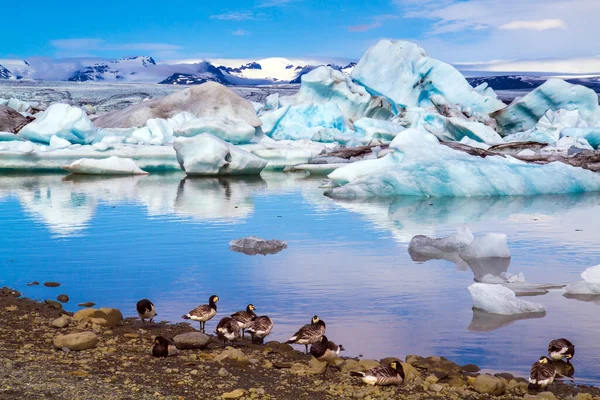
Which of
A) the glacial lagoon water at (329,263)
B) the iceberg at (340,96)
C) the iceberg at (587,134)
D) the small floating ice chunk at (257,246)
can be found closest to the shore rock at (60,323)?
the glacial lagoon water at (329,263)

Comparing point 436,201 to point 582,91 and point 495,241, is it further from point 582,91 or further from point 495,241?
point 582,91

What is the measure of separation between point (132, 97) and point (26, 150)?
2600 centimetres

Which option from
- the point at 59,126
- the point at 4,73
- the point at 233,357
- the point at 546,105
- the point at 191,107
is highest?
the point at 4,73

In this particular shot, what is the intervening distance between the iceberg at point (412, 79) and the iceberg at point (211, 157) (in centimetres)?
1066

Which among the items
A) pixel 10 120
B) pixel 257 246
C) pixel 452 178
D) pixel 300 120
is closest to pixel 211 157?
pixel 452 178

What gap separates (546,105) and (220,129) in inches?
455

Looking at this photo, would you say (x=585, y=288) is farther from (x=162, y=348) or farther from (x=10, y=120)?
(x=10, y=120)

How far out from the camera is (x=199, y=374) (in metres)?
3.87

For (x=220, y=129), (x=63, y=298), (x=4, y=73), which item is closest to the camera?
(x=63, y=298)

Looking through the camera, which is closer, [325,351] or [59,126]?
[325,351]

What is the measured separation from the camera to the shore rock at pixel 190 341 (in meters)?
4.39

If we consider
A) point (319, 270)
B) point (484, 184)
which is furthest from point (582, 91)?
point (319, 270)

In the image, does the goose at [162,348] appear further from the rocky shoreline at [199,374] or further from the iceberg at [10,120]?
the iceberg at [10,120]

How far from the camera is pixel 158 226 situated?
10.0m
